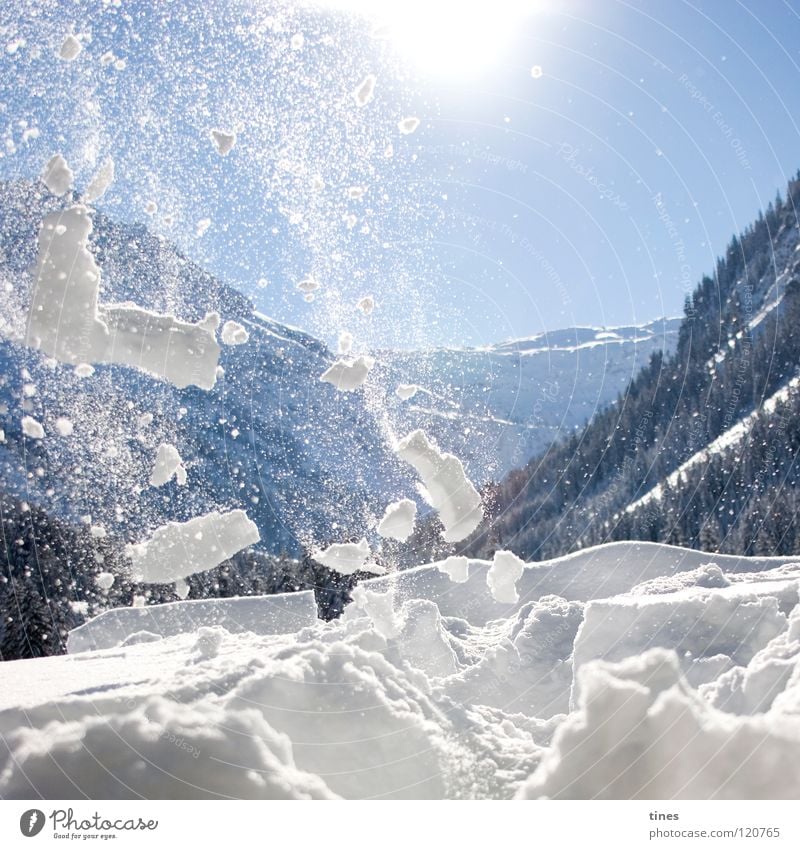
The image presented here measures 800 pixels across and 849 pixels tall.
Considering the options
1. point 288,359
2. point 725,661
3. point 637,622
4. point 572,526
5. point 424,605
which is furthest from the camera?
point 572,526

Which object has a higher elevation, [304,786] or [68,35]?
[68,35]

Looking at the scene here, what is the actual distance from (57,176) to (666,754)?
Result: 8948 millimetres

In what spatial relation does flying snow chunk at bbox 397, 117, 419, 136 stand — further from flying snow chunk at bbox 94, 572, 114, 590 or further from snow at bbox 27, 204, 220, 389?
flying snow chunk at bbox 94, 572, 114, 590

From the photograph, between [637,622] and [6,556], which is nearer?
[637,622]

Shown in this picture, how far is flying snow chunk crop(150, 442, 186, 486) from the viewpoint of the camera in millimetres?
8461

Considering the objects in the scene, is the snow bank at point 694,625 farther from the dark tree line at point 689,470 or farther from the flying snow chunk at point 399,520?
the dark tree line at point 689,470

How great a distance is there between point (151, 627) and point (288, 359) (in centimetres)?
850

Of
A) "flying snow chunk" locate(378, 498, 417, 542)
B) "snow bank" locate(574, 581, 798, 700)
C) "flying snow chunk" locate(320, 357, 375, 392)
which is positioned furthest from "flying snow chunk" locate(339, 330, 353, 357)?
"snow bank" locate(574, 581, 798, 700)

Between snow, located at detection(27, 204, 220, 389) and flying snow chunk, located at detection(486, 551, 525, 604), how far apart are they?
5319mm

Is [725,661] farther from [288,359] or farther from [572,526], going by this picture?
[572,526]

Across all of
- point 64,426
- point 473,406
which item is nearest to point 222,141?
point 64,426

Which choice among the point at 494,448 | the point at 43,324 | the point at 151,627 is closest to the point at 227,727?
the point at 151,627

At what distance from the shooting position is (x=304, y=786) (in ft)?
16.2
